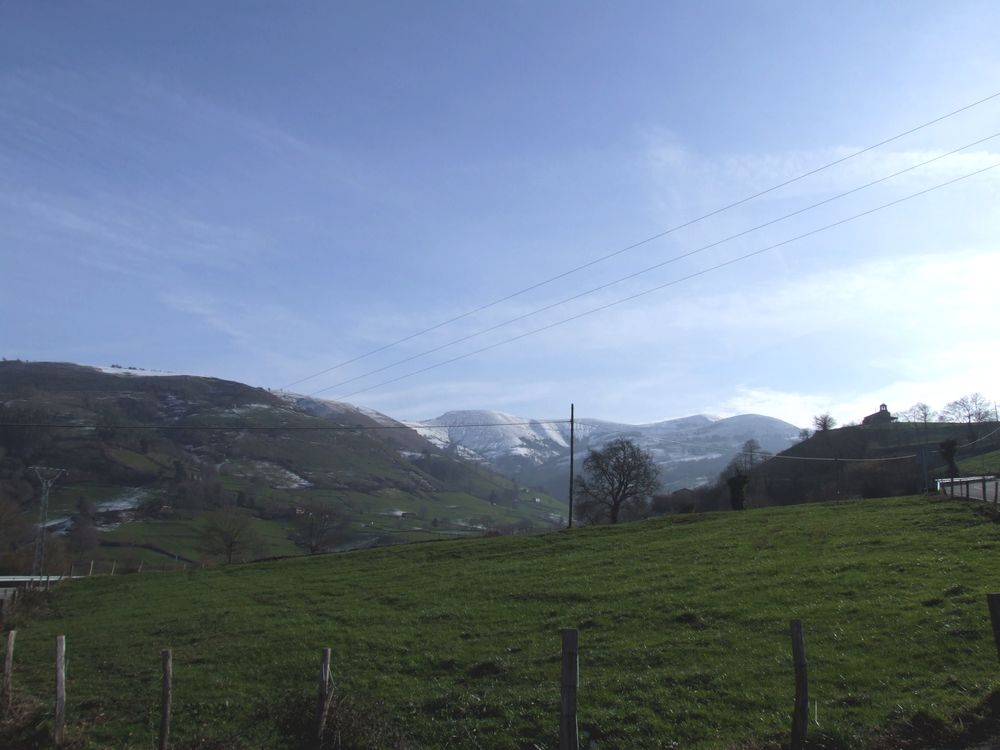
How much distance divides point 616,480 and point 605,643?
69.7 meters

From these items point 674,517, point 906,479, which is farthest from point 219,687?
point 906,479

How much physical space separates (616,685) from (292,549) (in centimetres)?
15843

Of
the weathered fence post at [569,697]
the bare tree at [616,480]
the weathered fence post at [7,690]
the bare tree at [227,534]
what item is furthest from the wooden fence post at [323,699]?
the bare tree at [227,534]

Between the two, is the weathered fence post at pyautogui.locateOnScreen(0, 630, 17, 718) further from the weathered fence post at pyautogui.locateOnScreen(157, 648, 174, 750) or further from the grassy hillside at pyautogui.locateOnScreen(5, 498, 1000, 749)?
the weathered fence post at pyautogui.locateOnScreen(157, 648, 174, 750)

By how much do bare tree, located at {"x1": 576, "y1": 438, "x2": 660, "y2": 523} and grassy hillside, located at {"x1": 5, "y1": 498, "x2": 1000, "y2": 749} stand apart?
4482 centimetres

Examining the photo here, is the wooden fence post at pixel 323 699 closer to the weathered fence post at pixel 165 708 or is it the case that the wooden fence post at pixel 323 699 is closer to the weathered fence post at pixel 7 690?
the weathered fence post at pixel 165 708

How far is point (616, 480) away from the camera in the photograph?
298 ft

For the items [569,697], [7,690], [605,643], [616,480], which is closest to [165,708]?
[7,690]

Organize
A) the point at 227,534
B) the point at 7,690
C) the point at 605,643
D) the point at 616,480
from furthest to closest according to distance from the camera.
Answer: the point at 227,534 < the point at 616,480 < the point at 605,643 < the point at 7,690

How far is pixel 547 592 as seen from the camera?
3206 centimetres

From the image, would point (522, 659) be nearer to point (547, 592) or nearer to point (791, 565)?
point (547, 592)

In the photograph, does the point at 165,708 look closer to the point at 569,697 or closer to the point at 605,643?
the point at 569,697

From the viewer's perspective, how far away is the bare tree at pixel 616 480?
90438mm

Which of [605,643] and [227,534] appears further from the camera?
[227,534]
